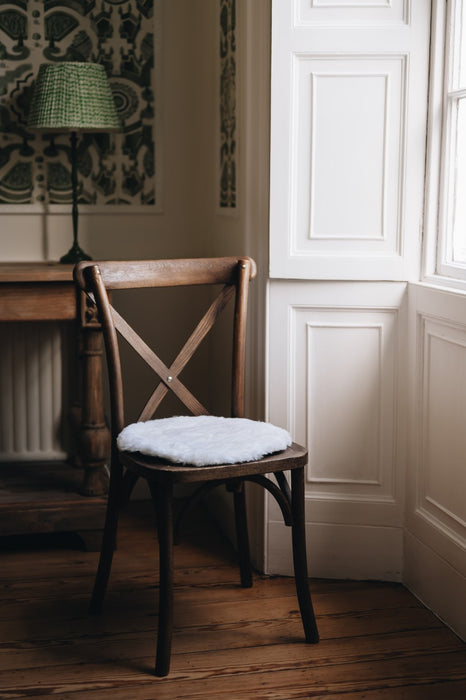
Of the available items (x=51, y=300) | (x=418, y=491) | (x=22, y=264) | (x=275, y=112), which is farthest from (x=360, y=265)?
(x=22, y=264)

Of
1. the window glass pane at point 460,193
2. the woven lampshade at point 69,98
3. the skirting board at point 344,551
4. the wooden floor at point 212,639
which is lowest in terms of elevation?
the wooden floor at point 212,639

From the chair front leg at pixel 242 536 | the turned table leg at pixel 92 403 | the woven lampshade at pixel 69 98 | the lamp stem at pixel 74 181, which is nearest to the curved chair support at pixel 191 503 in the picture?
the chair front leg at pixel 242 536

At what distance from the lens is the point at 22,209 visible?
3.27 meters

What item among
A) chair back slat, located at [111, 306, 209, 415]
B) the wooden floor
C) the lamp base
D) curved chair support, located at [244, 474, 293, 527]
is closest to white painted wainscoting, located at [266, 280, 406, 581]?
the wooden floor

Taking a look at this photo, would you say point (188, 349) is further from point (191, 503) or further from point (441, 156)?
point (441, 156)

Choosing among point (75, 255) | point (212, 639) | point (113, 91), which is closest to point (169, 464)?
point (212, 639)

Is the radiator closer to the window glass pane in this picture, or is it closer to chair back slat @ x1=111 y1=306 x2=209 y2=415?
chair back slat @ x1=111 y1=306 x2=209 y2=415

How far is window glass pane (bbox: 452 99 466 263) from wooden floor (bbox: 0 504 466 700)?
1033 mm

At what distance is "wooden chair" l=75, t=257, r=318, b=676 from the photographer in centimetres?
212

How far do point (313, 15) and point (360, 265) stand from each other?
72cm

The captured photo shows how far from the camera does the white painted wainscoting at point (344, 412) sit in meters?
2.67

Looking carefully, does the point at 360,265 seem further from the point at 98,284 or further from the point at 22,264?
the point at 22,264

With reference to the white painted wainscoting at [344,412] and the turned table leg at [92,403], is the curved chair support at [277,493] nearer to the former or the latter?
the white painted wainscoting at [344,412]

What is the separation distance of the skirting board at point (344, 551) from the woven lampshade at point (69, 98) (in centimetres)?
145
